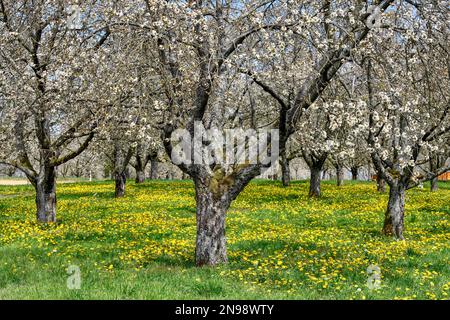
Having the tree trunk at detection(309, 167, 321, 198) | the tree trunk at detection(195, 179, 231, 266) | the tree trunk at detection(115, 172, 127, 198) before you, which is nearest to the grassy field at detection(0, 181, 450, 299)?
the tree trunk at detection(195, 179, 231, 266)

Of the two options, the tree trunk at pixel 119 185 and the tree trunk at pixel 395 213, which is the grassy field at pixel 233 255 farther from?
the tree trunk at pixel 119 185

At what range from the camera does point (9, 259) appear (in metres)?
11.3

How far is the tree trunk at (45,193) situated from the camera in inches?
682

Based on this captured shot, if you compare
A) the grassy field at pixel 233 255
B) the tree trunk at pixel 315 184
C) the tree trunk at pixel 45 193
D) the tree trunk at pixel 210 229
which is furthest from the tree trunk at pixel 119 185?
the tree trunk at pixel 210 229

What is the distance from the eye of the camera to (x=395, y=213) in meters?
16.2

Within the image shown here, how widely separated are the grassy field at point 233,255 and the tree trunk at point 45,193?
0.48m

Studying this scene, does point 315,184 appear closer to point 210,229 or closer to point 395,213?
point 395,213

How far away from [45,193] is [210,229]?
894cm

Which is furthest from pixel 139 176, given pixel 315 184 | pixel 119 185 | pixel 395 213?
pixel 395 213

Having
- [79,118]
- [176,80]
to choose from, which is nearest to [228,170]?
[176,80]

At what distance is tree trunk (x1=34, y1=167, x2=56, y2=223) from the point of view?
17.3m
